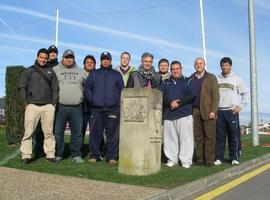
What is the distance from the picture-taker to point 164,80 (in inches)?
373

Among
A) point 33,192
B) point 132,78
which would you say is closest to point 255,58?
point 132,78

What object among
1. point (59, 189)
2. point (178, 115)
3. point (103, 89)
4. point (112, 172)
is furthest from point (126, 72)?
point (59, 189)

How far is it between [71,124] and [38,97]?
0.94 metres

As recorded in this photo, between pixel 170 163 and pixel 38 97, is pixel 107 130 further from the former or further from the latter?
pixel 38 97

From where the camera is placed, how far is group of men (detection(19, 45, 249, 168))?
28.6 feet

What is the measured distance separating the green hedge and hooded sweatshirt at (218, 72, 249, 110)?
186 inches

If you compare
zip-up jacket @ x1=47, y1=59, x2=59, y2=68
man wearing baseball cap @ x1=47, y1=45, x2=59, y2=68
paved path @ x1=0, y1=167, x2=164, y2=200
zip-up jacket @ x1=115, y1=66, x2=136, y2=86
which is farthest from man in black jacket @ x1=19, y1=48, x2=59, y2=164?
zip-up jacket @ x1=115, y1=66, x2=136, y2=86

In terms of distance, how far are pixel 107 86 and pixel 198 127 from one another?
2149mm

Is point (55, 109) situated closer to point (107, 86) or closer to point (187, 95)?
point (107, 86)

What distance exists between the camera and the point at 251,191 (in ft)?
25.0

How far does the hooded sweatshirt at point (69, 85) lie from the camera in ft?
29.7

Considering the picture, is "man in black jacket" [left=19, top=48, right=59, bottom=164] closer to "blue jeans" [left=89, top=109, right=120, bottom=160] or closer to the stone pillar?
"blue jeans" [left=89, top=109, right=120, bottom=160]

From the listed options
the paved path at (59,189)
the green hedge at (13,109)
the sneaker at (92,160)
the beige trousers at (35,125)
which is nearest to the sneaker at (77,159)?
the sneaker at (92,160)

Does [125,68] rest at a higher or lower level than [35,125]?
higher
